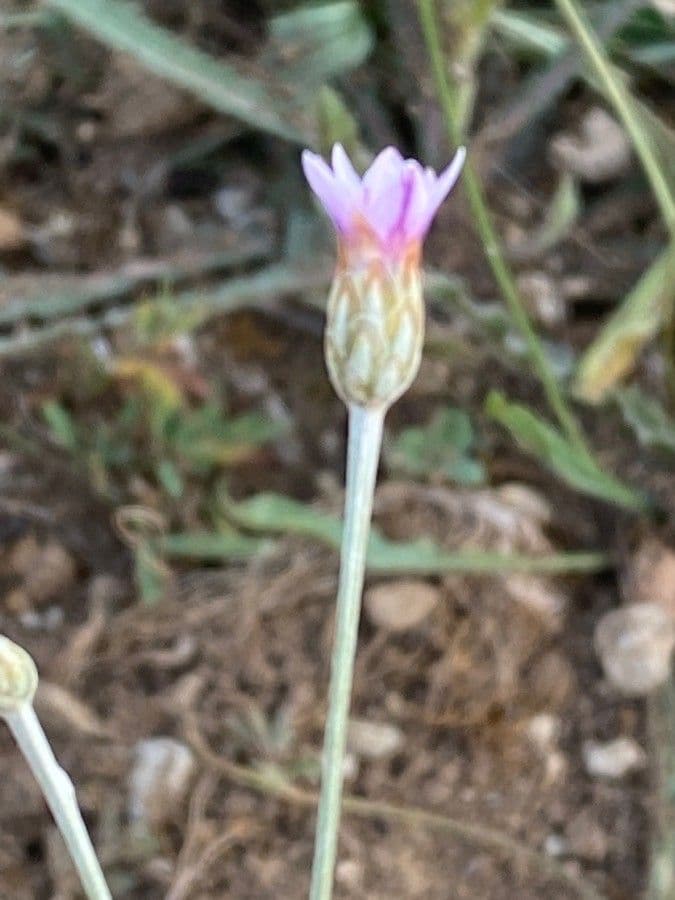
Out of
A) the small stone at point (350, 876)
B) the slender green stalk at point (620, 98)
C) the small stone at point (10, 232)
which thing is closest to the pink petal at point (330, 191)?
the slender green stalk at point (620, 98)

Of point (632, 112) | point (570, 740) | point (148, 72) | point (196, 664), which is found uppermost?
point (148, 72)

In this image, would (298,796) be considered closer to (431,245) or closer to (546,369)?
(546,369)

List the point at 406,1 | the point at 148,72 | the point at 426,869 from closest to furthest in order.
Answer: the point at 426,869
the point at 406,1
the point at 148,72

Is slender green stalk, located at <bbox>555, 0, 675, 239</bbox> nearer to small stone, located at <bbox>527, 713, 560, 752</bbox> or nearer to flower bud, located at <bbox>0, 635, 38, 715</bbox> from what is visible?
small stone, located at <bbox>527, 713, 560, 752</bbox>

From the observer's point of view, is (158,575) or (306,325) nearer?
(158,575)

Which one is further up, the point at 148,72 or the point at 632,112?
the point at 148,72

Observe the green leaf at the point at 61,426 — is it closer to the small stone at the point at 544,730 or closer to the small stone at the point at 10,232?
the small stone at the point at 10,232

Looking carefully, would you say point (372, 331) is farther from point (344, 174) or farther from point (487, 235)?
point (487, 235)

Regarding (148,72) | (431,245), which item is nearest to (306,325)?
(431,245)
